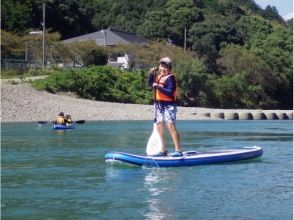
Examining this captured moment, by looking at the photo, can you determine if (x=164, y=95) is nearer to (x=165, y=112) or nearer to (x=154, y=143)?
(x=165, y=112)

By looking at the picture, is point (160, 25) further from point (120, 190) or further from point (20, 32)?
point (120, 190)

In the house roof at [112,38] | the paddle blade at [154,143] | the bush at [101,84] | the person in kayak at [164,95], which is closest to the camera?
the person in kayak at [164,95]

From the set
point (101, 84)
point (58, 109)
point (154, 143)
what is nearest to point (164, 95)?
point (154, 143)

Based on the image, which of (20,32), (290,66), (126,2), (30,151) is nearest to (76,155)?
(30,151)

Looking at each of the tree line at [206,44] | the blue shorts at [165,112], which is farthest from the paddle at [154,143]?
the tree line at [206,44]

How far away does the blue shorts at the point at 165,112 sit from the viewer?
15133mm

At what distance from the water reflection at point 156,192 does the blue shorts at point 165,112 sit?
1.12 meters

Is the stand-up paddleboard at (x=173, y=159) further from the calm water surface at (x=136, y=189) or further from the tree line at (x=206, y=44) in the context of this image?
the tree line at (x=206, y=44)

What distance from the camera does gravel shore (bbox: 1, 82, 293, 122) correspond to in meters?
40.6

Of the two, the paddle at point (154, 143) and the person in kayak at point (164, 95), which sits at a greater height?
the person in kayak at point (164, 95)

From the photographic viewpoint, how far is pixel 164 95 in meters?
15.1

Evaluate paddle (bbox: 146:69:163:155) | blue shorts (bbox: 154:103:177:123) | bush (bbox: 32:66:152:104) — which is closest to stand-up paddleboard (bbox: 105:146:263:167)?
paddle (bbox: 146:69:163:155)

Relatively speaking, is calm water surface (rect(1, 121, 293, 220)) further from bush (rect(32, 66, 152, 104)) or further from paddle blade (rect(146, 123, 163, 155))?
bush (rect(32, 66, 152, 104))

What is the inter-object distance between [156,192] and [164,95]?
374cm
